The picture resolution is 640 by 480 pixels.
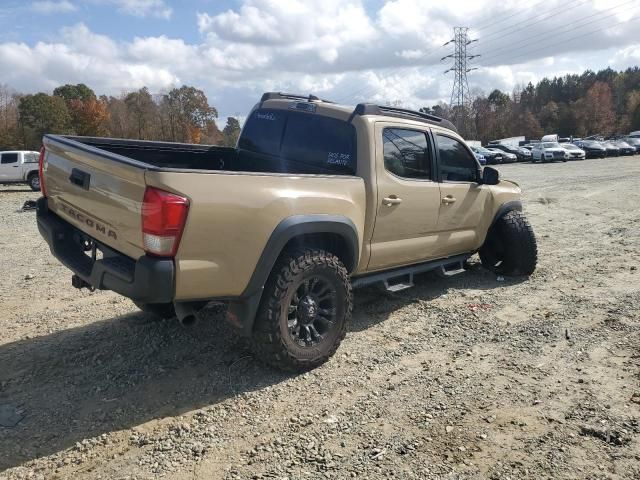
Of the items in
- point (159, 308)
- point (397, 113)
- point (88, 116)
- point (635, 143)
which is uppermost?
point (88, 116)

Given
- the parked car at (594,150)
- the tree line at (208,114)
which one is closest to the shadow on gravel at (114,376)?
the tree line at (208,114)

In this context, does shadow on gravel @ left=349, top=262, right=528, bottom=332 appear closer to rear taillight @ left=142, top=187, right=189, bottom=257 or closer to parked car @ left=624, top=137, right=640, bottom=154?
rear taillight @ left=142, top=187, right=189, bottom=257

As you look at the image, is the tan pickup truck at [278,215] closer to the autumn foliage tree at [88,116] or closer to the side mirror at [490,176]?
the side mirror at [490,176]

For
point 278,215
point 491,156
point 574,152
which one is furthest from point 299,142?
point 574,152

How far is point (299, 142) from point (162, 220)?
7.06 ft

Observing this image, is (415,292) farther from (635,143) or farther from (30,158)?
(635,143)

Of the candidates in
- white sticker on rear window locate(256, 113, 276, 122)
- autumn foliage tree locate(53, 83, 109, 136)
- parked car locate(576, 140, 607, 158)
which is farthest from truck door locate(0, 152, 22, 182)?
parked car locate(576, 140, 607, 158)

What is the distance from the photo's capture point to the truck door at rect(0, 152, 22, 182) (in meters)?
21.8

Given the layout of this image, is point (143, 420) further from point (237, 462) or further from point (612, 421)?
point (612, 421)

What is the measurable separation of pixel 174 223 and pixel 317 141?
6.63 feet

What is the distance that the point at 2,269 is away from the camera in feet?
23.3

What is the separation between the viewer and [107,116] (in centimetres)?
5581

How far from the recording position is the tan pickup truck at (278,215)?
3125 millimetres

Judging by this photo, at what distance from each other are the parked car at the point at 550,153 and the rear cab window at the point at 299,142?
3603 centimetres
